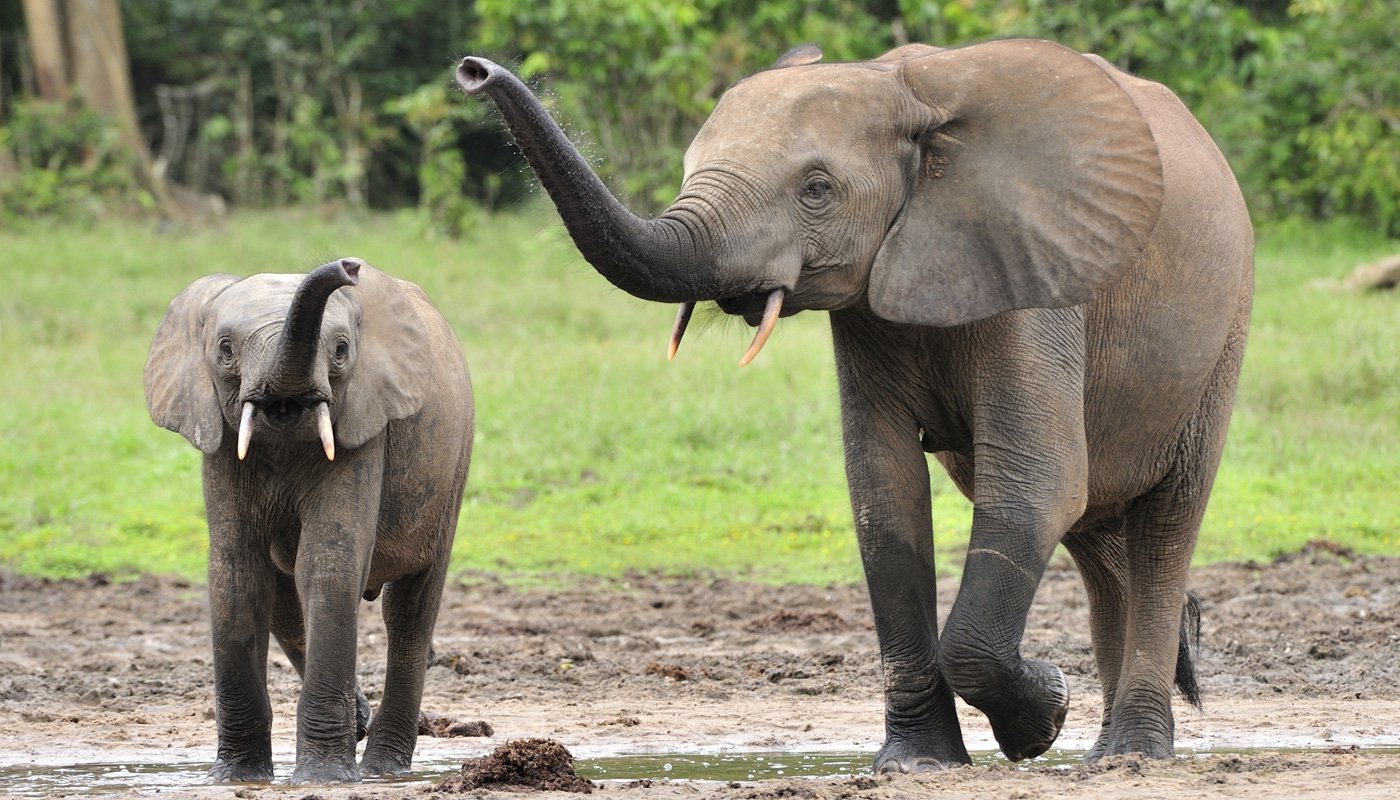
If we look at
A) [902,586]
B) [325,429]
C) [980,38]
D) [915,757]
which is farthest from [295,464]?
[980,38]

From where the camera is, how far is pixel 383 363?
6504 millimetres

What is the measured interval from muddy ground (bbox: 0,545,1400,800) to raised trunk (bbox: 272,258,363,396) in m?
1.19

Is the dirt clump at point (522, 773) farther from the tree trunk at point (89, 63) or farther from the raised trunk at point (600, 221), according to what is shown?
the tree trunk at point (89, 63)

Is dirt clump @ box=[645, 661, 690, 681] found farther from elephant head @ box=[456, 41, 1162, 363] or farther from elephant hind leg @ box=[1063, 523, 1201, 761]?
elephant head @ box=[456, 41, 1162, 363]

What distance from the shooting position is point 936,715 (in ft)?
19.5

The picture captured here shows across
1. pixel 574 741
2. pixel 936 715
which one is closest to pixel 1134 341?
pixel 936 715

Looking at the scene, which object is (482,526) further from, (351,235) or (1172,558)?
(351,235)

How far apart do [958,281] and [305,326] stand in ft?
6.04

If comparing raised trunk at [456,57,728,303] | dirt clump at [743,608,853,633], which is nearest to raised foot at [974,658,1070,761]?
raised trunk at [456,57,728,303]

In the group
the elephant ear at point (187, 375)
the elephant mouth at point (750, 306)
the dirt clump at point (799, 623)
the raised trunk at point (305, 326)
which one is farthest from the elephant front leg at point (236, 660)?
the dirt clump at point (799, 623)

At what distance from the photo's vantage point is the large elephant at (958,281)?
5402 mm

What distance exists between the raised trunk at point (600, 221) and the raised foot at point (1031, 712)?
4.72 feet

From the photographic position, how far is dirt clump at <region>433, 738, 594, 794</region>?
555 centimetres

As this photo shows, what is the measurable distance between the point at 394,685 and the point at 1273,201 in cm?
1571
